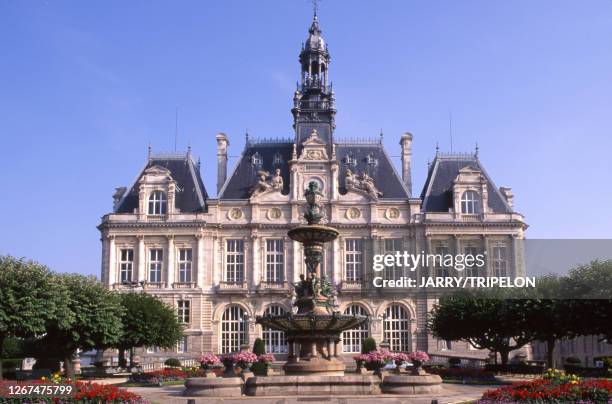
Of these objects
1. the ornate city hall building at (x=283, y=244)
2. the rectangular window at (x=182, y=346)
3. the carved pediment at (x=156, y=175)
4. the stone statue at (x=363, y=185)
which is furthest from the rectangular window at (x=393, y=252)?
the carved pediment at (x=156, y=175)

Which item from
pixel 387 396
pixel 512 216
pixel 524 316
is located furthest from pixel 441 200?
pixel 387 396

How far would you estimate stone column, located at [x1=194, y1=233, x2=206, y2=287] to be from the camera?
6300cm

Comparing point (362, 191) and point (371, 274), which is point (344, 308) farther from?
point (362, 191)

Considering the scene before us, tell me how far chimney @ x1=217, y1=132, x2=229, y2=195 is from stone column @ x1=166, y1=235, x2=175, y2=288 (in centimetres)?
690

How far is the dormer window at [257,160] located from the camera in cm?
6706

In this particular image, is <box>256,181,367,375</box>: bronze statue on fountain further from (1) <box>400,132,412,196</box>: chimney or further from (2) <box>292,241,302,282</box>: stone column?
(1) <box>400,132,412,196</box>: chimney

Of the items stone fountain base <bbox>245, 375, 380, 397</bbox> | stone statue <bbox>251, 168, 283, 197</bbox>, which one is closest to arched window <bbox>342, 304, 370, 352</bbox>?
stone statue <bbox>251, 168, 283, 197</bbox>

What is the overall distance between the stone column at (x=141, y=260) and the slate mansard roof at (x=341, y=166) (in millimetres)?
7504

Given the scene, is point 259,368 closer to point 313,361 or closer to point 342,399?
point 313,361

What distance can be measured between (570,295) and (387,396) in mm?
17408

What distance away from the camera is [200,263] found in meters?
63.2

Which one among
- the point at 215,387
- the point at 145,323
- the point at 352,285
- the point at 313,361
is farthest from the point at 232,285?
the point at 215,387

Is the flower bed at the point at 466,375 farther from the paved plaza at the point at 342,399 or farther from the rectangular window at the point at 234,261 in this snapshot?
the rectangular window at the point at 234,261

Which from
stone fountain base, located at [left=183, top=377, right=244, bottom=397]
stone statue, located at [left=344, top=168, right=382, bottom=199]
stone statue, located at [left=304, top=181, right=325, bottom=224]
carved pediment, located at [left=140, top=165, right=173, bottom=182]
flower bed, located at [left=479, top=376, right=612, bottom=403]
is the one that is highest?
carved pediment, located at [left=140, top=165, right=173, bottom=182]
